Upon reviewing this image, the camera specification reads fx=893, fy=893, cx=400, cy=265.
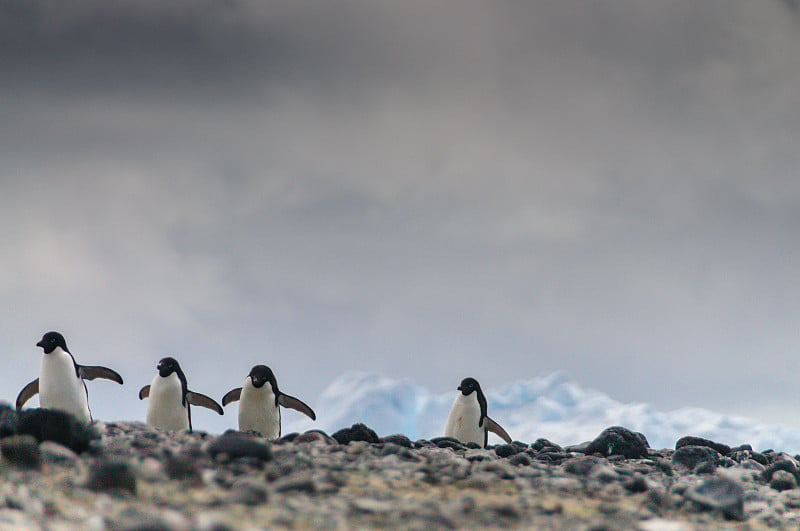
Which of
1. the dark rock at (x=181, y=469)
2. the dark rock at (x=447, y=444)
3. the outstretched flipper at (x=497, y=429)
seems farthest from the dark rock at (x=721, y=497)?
the outstretched flipper at (x=497, y=429)

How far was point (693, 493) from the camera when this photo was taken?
20.5ft

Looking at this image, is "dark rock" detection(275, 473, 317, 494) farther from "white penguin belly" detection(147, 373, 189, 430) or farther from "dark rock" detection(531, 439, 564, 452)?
"white penguin belly" detection(147, 373, 189, 430)

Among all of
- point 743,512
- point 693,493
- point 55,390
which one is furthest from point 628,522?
point 55,390

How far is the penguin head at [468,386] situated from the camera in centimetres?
1343

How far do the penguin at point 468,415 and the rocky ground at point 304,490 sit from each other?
5.85 metres

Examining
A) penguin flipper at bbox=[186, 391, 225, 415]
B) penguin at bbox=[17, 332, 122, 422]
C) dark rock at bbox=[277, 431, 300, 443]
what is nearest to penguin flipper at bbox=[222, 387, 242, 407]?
penguin flipper at bbox=[186, 391, 225, 415]

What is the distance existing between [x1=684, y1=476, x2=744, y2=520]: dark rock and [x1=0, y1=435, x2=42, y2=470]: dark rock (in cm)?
433

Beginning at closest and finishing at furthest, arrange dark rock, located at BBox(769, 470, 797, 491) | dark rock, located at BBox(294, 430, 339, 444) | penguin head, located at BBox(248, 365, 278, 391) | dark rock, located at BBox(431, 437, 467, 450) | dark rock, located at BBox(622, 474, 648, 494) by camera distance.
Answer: dark rock, located at BBox(622, 474, 648, 494) < dark rock, located at BBox(294, 430, 339, 444) < dark rock, located at BBox(769, 470, 797, 491) < dark rock, located at BBox(431, 437, 467, 450) < penguin head, located at BBox(248, 365, 278, 391)

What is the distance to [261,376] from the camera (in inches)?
457

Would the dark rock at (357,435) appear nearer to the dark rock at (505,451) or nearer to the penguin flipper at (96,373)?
the dark rock at (505,451)

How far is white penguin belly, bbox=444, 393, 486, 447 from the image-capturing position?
13.4 m

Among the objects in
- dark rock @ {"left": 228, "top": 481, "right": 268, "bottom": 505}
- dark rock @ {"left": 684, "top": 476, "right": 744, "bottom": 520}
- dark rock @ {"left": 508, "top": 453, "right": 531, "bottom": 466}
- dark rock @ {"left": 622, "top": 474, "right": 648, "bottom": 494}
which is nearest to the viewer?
dark rock @ {"left": 228, "top": 481, "right": 268, "bottom": 505}

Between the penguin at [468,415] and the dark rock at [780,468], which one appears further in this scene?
the penguin at [468,415]

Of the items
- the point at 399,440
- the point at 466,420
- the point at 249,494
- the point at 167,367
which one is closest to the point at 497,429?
the point at 466,420
